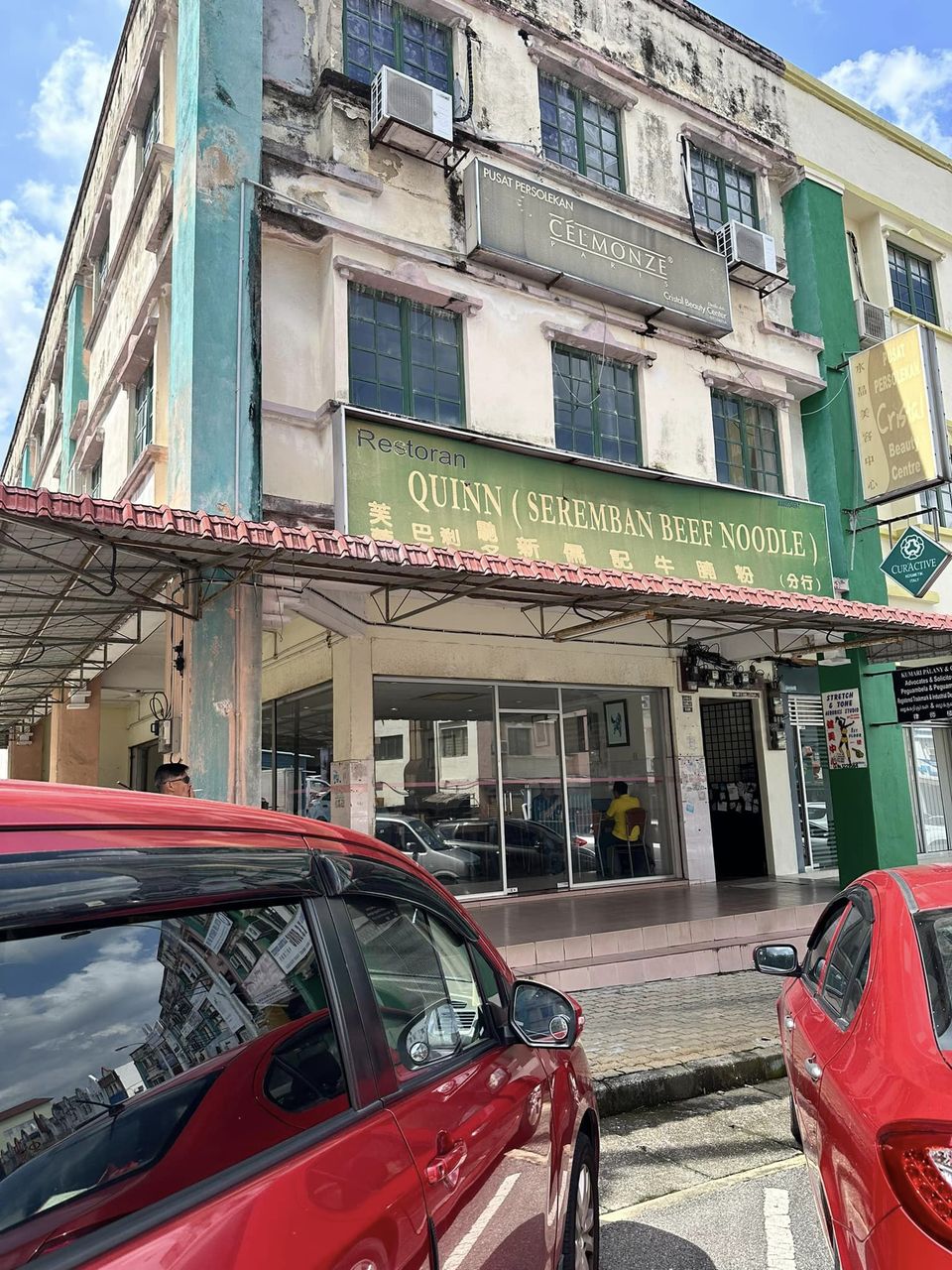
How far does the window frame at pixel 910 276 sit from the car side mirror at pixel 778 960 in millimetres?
15481

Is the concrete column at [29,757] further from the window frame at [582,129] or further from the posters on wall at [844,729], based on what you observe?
the posters on wall at [844,729]

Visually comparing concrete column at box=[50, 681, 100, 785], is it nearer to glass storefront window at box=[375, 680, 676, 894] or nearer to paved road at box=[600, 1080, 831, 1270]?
glass storefront window at box=[375, 680, 676, 894]

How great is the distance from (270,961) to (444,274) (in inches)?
424

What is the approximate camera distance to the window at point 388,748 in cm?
1135

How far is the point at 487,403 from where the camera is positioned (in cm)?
1142

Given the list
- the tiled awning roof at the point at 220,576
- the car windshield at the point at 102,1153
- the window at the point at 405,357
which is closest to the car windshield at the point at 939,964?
the car windshield at the point at 102,1153

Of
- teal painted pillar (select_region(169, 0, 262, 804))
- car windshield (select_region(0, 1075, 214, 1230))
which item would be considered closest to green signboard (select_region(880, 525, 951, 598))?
teal painted pillar (select_region(169, 0, 262, 804))

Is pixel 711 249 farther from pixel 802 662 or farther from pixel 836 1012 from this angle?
pixel 836 1012

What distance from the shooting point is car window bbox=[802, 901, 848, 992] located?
12.9ft

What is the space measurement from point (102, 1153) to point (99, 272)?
55.8 feet

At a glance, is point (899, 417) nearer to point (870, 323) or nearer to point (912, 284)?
point (870, 323)

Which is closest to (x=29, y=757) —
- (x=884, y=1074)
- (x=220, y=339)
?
(x=220, y=339)

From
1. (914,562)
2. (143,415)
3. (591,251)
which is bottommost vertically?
(914,562)

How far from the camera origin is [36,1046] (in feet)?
4.10
